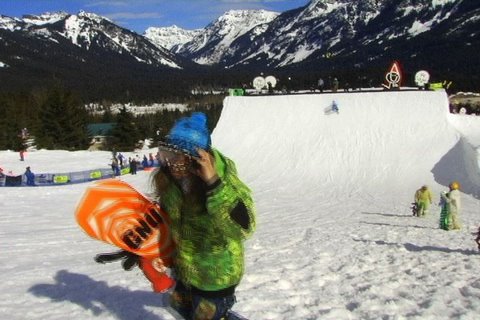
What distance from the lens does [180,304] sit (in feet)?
11.5

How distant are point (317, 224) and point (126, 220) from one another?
12195mm

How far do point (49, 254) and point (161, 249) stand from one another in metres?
7.84

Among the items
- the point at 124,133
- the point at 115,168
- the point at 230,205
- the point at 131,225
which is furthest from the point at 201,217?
the point at 124,133

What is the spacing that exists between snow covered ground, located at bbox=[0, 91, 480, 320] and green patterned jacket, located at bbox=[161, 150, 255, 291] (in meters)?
0.71

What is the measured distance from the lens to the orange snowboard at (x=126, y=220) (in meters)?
3.35

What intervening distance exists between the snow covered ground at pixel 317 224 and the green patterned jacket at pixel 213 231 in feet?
2.33

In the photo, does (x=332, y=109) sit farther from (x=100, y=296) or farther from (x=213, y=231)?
(x=213, y=231)

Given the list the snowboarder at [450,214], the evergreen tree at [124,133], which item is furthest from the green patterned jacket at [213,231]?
the evergreen tree at [124,133]

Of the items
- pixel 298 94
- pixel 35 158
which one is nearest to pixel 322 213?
pixel 298 94

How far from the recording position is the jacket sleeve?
9.02 ft

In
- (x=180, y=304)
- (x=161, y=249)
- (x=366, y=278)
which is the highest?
(x=161, y=249)

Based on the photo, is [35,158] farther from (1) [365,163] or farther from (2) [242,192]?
(2) [242,192]

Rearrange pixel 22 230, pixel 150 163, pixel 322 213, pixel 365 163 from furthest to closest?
pixel 150 163 → pixel 365 163 → pixel 322 213 → pixel 22 230

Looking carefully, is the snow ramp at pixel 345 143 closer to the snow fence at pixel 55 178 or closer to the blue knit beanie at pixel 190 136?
the snow fence at pixel 55 178
